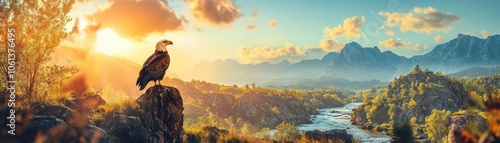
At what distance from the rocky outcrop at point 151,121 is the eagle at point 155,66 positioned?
133 cm

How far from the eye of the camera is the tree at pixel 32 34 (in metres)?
21.4

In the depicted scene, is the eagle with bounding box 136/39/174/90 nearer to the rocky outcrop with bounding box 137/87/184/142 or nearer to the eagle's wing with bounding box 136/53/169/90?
the eagle's wing with bounding box 136/53/169/90

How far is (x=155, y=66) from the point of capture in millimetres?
20062

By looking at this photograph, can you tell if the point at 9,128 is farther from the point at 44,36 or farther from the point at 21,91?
the point at 44,36

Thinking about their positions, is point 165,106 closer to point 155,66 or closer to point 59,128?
point 155,66

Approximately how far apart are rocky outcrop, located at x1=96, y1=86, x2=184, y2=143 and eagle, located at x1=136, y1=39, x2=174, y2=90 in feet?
4.37

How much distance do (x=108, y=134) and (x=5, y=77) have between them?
25.9 ft

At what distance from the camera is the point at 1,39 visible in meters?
21.8

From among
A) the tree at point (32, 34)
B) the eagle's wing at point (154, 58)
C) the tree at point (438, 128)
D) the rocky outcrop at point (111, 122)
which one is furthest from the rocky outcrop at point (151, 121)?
the tree at point (438, 128)

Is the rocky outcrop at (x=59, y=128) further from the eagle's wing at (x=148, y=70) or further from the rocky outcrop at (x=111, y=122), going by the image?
the eagle's wing at (x=148, y=70)

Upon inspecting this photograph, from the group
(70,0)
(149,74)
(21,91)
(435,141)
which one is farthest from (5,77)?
(435,141)

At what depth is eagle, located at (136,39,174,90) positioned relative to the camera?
1995 cm

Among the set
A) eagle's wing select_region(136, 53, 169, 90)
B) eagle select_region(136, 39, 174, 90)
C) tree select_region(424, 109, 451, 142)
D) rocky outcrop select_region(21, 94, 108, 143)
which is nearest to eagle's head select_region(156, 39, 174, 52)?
eagle select_region(136, 39, 174, 90)

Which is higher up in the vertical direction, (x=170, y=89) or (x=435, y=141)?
(x=170, y=89)
